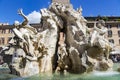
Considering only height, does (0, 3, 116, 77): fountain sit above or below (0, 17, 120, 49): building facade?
below

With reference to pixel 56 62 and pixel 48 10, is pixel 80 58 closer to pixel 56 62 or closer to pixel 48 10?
pixel 56 62

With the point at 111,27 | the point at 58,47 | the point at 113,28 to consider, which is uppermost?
the point at 111,27

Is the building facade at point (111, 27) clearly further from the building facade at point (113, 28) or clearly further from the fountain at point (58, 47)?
the fountain at point (58, 47)

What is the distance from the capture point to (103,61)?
44.3 feet

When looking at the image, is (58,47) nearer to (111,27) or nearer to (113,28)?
(111,27)

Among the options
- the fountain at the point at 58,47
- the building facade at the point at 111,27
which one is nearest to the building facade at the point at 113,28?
the building facade at the point at 111,27

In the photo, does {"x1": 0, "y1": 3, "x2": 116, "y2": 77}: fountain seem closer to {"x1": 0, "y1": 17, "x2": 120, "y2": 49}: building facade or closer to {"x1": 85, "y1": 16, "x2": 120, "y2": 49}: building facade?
{"x1": 0, "y1": 17, "x2": 120, "y2": 49}: building facade

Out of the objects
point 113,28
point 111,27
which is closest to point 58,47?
point 111,27

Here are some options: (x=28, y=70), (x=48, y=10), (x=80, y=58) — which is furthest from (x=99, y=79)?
(x=48, y=10)

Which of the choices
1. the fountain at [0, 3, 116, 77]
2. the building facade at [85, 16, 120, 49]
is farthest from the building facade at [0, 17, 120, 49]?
the fountain at [0, 3, 116, 77]

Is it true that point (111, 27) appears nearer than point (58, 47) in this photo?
No

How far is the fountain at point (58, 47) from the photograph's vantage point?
13055mm

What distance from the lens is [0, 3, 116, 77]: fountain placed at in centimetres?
1305

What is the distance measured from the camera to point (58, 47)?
48.2 feet
